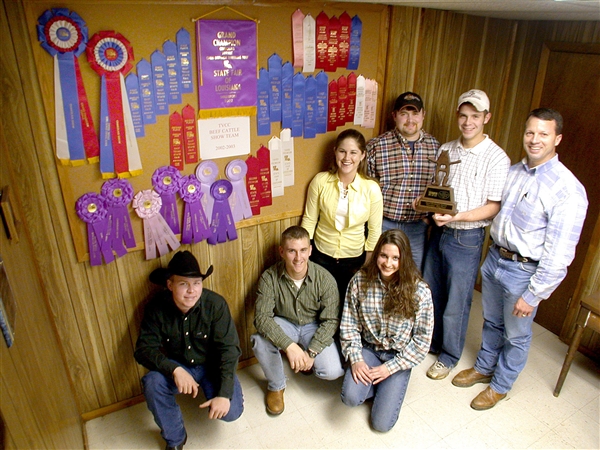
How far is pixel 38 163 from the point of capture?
179cm

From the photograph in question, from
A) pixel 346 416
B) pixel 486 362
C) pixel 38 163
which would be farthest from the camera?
pixel 486 362

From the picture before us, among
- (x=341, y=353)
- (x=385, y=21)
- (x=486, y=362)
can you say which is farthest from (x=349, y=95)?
(x=486, y=362)

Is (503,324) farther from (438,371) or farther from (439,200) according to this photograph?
(439,200)

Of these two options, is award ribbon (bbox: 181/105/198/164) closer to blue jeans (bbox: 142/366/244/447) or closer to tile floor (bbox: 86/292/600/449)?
blue jeans (bbox: 142/366/244/447)

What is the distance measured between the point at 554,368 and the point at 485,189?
1280 mm

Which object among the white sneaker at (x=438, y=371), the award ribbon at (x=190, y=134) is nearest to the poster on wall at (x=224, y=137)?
the award ribbon at (x=190, y=134)

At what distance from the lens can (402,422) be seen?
2328 millimetres

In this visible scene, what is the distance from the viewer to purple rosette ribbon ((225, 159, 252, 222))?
2.23 metres

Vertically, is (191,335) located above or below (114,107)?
below

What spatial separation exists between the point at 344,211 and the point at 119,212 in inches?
43.7

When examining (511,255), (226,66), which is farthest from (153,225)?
(511,255)

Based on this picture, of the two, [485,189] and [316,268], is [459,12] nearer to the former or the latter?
[485,189]

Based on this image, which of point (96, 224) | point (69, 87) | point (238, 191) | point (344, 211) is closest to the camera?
point (69, 87)

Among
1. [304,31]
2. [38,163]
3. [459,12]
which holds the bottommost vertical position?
[38,163]
